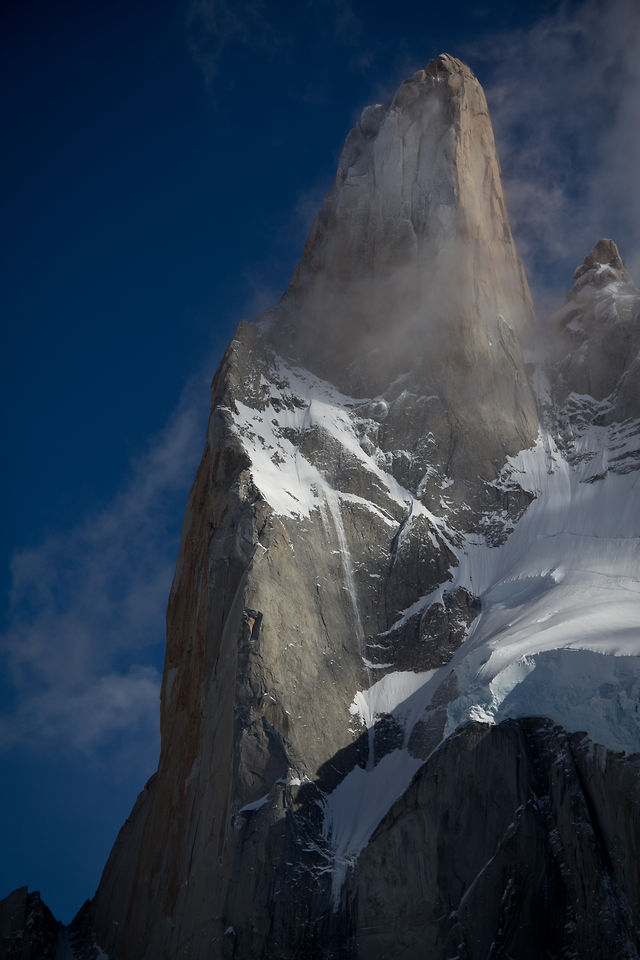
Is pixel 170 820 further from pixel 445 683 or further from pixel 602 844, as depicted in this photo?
pixel 602 844

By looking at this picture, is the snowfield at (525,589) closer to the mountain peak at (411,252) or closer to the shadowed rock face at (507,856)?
the shadowed rock face at (507,856)

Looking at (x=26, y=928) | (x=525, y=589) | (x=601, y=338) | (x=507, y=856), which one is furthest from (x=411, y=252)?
(x=26, y=928)

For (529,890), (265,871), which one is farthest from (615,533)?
(265,871)

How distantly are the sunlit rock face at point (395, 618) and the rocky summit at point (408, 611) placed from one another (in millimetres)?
146

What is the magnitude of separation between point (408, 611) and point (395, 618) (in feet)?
2.86

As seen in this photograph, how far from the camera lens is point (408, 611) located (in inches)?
2224

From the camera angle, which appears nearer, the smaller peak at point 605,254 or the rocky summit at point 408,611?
the rocky summit at point 408,611

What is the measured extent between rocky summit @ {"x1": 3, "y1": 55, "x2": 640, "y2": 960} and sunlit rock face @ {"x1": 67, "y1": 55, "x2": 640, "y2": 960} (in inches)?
5.8

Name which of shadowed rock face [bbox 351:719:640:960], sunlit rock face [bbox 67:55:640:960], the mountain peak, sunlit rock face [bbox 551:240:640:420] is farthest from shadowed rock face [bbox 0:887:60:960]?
sunlit rock face [bbox 551:240:640:420]

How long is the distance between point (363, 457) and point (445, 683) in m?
18.6

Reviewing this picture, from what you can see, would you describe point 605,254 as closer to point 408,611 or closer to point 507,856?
point 408,611

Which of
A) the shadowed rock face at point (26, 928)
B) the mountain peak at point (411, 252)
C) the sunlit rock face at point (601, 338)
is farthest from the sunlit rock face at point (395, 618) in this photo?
the shadowed rock face at point (26, 928)

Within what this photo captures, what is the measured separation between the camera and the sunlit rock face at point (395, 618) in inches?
1610

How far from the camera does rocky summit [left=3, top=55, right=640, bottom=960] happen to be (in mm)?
40641
